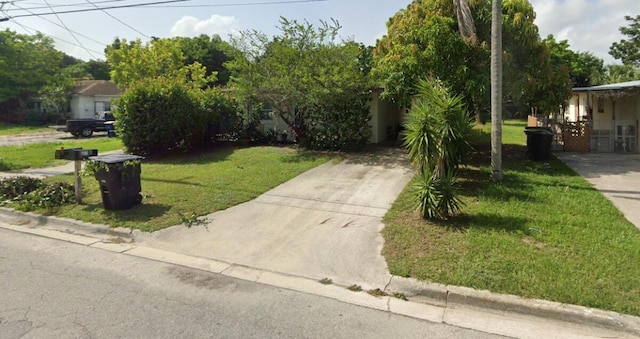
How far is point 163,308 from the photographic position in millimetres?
3916

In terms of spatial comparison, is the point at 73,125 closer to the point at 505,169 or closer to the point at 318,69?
the point at 318,69

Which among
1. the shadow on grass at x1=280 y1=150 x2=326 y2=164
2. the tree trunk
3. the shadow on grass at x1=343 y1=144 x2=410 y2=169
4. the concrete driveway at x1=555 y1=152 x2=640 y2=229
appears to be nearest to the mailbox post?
the shadow on grass at x1=280 y1=150 x2=326 y2=164

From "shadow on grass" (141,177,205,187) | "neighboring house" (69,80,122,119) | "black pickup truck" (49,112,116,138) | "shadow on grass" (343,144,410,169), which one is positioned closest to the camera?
"shadow on grass" (141,177,205,187)

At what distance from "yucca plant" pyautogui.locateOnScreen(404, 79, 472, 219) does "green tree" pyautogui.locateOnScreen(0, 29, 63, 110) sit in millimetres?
43041

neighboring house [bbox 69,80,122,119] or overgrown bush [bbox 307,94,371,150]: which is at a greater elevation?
neighboring house [bbox 69,80,122,119]

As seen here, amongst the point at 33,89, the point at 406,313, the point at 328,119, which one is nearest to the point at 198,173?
the point at 328,119

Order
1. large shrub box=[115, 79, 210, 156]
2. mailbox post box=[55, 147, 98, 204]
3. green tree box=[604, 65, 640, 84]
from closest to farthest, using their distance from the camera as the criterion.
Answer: mailbox post box=[55, 147, 98, 204] < large shrub box=[115, 79, 210, 156] < green tree box=[604, 65, 640, 84]

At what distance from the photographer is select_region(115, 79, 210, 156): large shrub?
43.4 ft

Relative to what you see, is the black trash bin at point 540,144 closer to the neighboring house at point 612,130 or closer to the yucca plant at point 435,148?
the neighboring house at point 612,130

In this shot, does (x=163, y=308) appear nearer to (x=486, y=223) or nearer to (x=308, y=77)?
(x=486, y=223)

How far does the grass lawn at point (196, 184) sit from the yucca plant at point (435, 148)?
369 centimetres

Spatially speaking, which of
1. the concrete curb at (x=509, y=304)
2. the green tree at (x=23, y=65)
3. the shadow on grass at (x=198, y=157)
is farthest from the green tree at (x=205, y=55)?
the concrete curb at (x=509, y=304)

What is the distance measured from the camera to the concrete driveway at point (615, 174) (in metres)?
6.89

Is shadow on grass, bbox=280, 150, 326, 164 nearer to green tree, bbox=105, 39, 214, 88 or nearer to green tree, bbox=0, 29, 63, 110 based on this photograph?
green tree, bbox=105, 39, 214, 88
